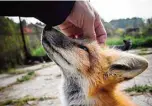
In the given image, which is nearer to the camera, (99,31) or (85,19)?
(85,19)

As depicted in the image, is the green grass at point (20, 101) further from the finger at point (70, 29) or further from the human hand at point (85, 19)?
the human hand at point (85, 19)

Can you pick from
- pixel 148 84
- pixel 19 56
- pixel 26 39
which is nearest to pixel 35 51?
pixel 26 39

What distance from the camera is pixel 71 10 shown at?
1.79 metres

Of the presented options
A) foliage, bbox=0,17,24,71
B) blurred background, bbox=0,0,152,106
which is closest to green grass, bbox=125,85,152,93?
blurred background, bbox=0,0,152,106

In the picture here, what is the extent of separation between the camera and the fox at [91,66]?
2.22 m

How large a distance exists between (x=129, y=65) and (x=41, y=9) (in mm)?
862

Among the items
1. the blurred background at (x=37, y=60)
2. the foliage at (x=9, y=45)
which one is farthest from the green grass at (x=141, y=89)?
the foliage at (x=9, y=45)

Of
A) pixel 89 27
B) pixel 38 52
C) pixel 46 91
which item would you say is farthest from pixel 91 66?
pixel 38 52

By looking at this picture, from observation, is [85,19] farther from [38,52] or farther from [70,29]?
[38,52]

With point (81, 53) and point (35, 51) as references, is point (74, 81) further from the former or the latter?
point (35, 51)

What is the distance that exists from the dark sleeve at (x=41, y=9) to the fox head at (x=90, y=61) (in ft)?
1.11

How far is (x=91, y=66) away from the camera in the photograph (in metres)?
2.32

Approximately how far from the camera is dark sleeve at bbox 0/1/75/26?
5.91 ft

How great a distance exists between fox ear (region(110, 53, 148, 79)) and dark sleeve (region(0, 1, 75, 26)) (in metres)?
0.72
